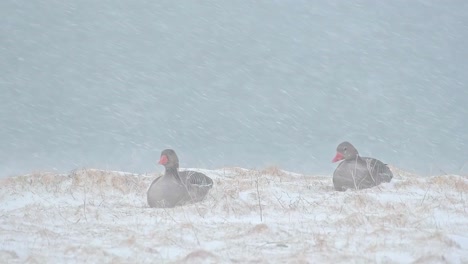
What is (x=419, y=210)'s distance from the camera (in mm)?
10008

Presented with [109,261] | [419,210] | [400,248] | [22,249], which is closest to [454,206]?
[419,210]

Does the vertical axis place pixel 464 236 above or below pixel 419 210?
below

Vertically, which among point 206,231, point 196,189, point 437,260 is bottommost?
point 437,260

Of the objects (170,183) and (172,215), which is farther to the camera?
(170,183)

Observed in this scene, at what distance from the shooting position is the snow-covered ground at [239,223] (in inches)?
291

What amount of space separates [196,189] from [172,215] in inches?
66.2

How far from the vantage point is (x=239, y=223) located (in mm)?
9359

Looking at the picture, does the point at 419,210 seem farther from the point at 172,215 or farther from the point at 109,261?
the point at 109,261

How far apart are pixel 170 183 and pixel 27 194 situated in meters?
2.94

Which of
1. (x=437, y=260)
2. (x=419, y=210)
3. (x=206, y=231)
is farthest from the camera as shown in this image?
(x=419, y=210)

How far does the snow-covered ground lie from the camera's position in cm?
740

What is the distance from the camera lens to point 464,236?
809 centimetres

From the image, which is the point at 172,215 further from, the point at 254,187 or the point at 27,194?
the point at 27,194

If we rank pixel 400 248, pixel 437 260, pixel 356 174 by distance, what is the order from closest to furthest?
pixel 437 260, pixel 400 248, pixel 356 174
